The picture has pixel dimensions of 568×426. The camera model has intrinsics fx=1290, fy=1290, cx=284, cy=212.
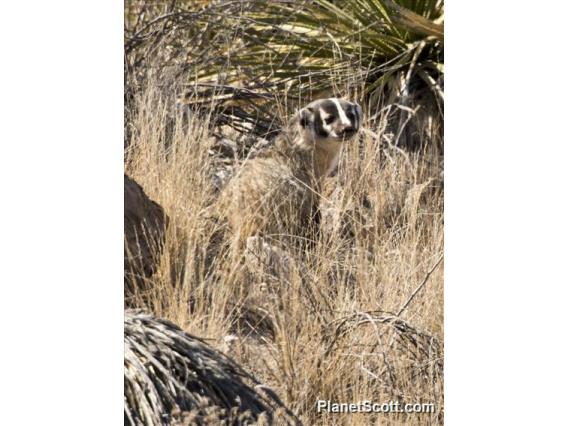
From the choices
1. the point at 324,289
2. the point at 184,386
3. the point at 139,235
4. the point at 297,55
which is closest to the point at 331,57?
the point at 297,55

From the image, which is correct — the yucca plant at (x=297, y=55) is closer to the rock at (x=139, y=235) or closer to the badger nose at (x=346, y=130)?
the badger nose at (x=346, y=130)

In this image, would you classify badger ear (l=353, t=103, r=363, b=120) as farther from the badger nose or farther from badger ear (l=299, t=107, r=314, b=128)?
badger ear (l=299, t=107, r=314, b=128)

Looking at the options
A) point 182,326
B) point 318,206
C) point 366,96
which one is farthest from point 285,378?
point 366,96

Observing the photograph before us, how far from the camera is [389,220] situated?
6902 mm

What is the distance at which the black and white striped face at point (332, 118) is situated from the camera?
7043mm

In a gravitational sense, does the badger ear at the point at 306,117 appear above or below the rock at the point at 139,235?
Result: above

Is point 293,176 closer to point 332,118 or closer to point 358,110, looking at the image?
point 332,118

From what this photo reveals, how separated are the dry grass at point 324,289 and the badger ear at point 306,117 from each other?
16.8 inches

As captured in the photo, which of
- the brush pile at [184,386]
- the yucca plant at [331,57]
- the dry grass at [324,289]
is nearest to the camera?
the brush pile at [184,386]

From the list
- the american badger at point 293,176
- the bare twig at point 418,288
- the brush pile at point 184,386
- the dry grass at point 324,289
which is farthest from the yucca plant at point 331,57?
the brush pile at point 184,386

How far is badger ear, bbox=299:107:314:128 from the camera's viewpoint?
714 cm

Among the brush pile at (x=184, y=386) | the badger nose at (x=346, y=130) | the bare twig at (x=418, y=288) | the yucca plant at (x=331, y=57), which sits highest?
the yucca plant at (x=331, y=57)

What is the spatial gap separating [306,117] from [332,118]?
0.51ft

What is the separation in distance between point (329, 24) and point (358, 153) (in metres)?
0.77
